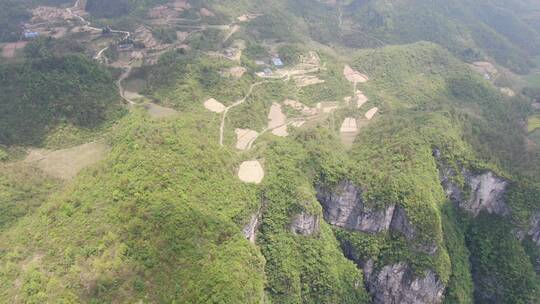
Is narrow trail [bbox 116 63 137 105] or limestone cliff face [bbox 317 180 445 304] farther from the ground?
narrow trail [bbox 116 63 137 105]

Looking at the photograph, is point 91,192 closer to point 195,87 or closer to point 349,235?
point 195,87

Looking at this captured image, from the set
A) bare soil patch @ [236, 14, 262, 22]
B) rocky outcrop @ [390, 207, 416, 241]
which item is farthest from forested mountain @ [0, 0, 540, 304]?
bare soil patch @ [236, 14, 262, 22]

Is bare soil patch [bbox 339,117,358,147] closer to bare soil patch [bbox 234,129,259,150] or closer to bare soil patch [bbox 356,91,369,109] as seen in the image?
bare soil patch [bbox 356,91,369,109]

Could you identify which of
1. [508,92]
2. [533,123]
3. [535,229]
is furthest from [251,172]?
[508,92]

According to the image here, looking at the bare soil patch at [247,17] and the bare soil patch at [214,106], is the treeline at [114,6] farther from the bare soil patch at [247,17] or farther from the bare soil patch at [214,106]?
the bare soil patch at [214,106]

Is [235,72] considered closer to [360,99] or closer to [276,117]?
[276,117]

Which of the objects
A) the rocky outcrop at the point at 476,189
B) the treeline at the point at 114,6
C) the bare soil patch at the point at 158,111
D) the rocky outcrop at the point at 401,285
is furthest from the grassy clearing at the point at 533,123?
the treeline at the point at 114,6
